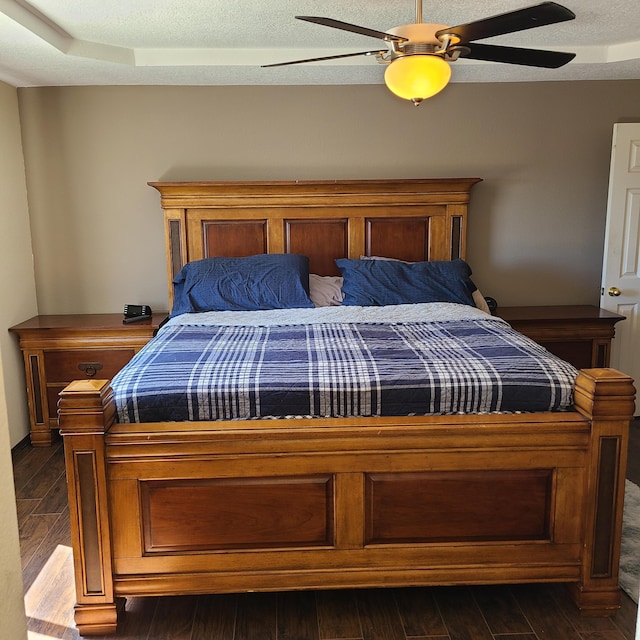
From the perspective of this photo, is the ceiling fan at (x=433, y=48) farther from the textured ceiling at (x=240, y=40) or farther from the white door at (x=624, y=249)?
the white door at (x=624, y=249)

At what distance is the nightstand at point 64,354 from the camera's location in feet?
12.5

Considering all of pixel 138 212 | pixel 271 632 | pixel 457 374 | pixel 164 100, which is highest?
pixel 164 100

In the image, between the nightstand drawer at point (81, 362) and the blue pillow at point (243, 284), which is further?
the nightstand drawer at point (81, 362)

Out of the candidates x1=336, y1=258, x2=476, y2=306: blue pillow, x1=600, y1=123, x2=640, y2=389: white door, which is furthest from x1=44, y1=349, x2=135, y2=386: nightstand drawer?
x1=600, y1=123, x2=640, y2=389: white door

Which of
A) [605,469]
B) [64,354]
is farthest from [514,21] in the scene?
[64,354]

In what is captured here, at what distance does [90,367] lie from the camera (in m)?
3.83

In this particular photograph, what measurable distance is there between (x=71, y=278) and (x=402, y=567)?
3071 mm

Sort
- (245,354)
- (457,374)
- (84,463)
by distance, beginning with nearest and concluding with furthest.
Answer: (84,463) → (457,374) → (245,354)

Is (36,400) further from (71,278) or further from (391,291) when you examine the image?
(391,291)

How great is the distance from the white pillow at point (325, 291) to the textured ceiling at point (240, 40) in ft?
4.15

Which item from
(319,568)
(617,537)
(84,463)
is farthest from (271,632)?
(617,537)

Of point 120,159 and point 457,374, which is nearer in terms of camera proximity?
point 457,374

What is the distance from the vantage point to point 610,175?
4.13 m

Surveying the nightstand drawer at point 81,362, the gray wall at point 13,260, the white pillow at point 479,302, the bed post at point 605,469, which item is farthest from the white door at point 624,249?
the gray wall at point 13,260
